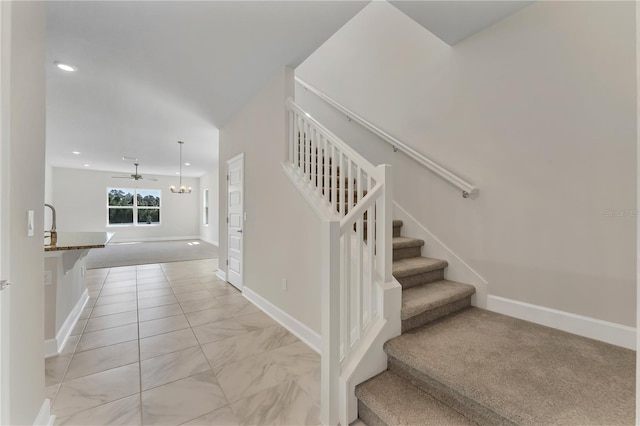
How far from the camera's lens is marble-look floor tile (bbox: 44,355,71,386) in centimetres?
178

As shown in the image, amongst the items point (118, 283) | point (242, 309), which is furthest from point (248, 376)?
point (118, 283)

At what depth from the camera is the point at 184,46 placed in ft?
7.81

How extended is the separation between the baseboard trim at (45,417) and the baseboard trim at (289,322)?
1.65 meters

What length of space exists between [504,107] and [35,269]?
325cm

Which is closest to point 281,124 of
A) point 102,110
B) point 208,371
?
point 208,371

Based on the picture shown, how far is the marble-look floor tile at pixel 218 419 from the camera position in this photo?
1.44 metres

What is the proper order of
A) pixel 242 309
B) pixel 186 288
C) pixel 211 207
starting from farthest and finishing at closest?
1. pixel 211 207
2. pixel 186 288
3. pixel 242 309

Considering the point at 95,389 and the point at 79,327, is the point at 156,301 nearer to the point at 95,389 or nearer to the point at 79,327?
the point at 79,327

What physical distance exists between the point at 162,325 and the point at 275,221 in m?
1.59

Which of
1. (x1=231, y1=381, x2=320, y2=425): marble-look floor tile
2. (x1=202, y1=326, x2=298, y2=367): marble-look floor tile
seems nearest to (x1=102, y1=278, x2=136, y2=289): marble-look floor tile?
(x1=202, y1=326, x2=298, y2=367): marble-look floor tile

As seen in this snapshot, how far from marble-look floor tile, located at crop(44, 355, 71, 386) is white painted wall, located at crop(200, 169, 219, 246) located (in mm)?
7236

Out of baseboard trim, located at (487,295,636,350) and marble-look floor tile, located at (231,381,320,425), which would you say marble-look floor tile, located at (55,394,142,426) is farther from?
baseboard trim, located at (487,295,636,350)

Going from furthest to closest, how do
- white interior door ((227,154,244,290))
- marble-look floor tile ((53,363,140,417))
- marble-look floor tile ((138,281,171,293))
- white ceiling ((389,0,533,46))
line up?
marble-look floor tile ((138,281,171,293)), white interior door ((227,154,244,290)), white ceiling ((389,0,533,46)), marble-look floor tile ((53,363,140,417))

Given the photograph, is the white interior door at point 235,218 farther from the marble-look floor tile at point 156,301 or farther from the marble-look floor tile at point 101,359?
the marble-look floor tile at point 101,359
